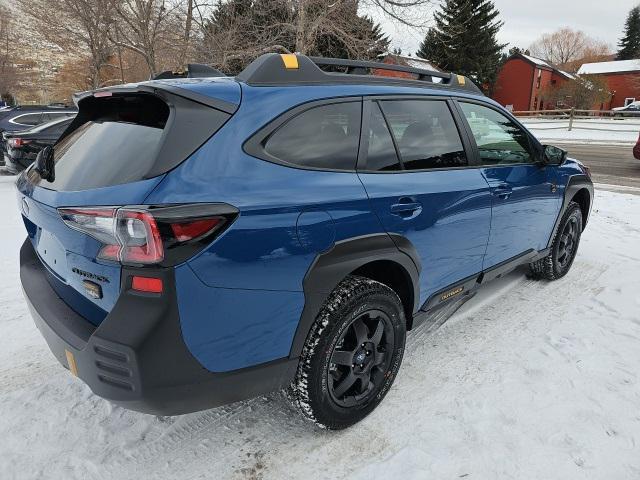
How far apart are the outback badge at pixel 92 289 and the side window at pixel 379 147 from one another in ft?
4.48

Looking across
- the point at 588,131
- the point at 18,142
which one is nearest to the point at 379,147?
the point at 18,142

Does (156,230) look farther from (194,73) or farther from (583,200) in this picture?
(583,200)

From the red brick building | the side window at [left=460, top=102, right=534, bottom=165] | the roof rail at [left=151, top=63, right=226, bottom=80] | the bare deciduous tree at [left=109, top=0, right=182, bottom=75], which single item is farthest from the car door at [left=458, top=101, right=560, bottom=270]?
the red brick building

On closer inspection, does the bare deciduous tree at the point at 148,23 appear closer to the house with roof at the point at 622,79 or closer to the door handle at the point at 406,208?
the door handle at the point at 406,208

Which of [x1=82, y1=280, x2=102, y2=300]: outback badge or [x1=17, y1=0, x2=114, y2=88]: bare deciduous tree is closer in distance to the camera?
[x1=82, y1=280, x2=102, y2=300]: outback badge

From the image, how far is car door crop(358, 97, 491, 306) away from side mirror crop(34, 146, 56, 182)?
1.52 metres

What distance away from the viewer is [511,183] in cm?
339

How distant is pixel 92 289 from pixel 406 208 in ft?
5.03

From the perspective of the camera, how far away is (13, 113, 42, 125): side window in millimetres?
12177

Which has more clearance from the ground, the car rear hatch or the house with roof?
the house with roof

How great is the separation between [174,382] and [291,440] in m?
0.89

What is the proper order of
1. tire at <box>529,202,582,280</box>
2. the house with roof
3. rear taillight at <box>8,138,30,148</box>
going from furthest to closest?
the house with roof
rear taillight at <box>8,138,30,148</box>
tire at <box>529,202,582,280</box>

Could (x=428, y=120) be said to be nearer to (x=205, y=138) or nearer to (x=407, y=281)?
(x=407, y=281)

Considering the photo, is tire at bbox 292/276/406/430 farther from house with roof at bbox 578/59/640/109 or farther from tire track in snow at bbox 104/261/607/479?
house with roof at bbox 578/59/640/109
